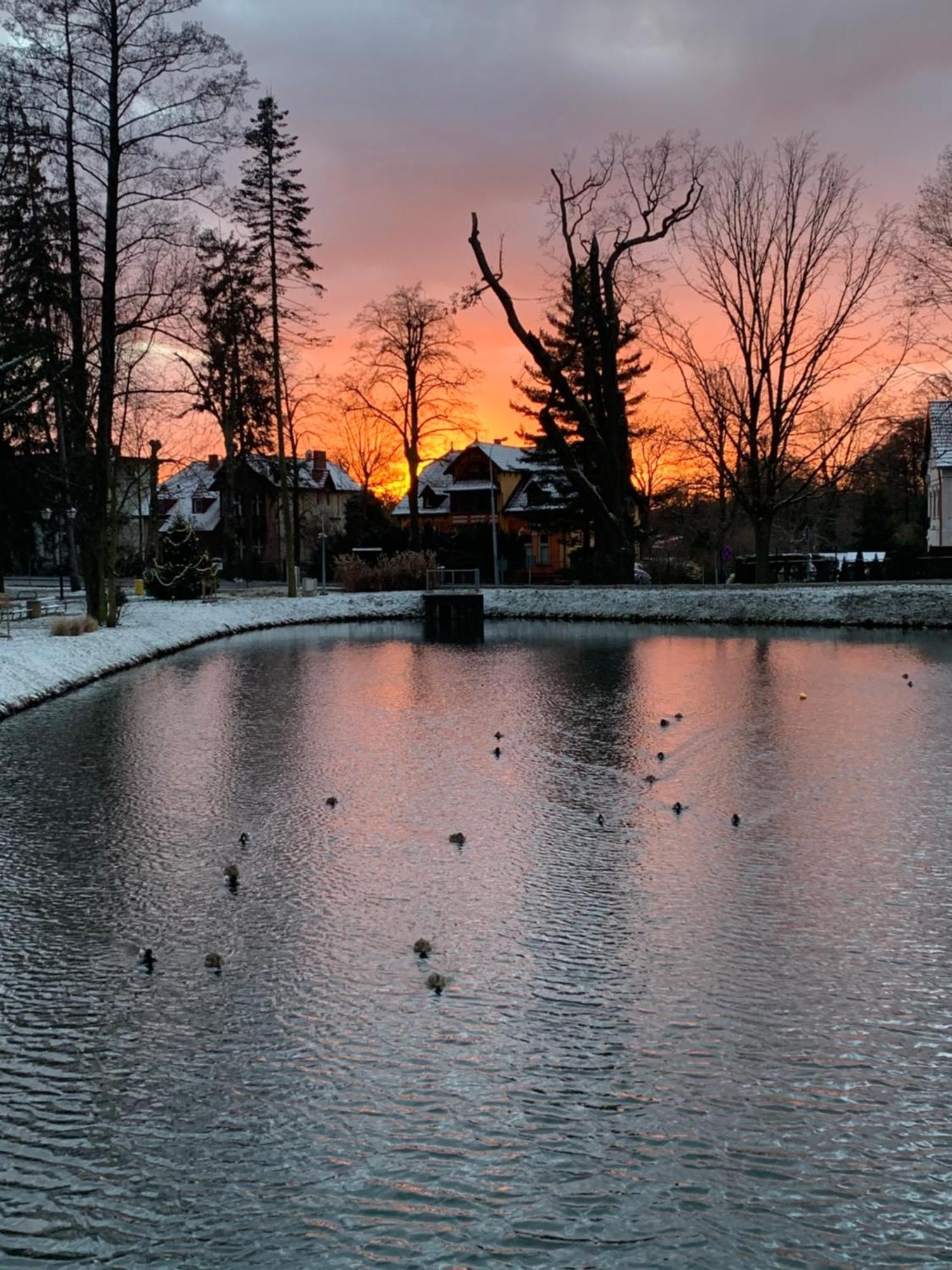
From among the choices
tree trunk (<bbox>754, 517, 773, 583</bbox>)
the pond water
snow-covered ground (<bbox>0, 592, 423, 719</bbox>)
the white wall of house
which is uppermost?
the white wall of house

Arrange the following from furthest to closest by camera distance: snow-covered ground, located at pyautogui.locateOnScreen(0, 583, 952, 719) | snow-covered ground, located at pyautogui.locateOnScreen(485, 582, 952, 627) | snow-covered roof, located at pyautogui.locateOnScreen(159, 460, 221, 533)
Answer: snow-covered roof, located at pyautogui.locateOnScreen(159, 460, 221, 533), snow-covered ground, located at pyautogui.locateOnScreen(485, 582, 952, 627), snow-covered ground, located at pyautogui.locateOnScreen(0, 583, 952, 719)

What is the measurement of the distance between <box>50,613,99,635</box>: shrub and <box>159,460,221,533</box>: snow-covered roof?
173ft

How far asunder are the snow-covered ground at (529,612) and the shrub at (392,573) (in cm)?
291

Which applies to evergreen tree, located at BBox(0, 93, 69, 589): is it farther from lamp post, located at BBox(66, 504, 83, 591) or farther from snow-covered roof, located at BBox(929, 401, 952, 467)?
snow-covered roof, located at BBox(929, 401, 952, 467)

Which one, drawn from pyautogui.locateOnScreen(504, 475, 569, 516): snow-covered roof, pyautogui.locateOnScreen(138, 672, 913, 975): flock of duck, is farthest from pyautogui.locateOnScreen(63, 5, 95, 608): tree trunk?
pyautogui.locateOnScreen(504, 475, 569, 516): snow-covered roof

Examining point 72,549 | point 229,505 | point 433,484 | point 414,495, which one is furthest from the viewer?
point 433,484

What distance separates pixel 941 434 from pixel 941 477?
2938 millimetres

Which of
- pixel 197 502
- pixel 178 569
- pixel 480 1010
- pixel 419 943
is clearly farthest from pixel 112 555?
pixel 197 502

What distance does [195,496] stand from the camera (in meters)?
81.6

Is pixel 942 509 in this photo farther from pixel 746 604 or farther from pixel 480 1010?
pixel 480 1010

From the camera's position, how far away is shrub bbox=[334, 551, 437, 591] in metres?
42.2

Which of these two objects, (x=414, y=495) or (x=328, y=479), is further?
(x=328, y=479)

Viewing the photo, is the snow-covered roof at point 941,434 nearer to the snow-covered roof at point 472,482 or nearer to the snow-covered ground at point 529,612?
the snow-covered ground at point 529,612

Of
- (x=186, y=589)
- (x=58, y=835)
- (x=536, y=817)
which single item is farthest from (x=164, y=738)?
(x=186, y=589)
